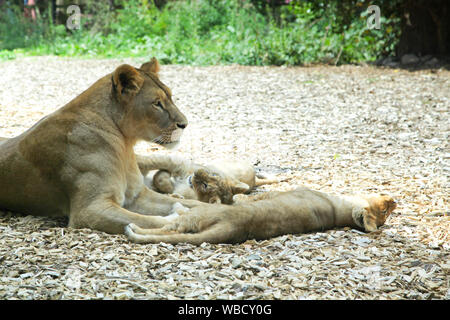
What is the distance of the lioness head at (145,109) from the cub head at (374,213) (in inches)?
60.1

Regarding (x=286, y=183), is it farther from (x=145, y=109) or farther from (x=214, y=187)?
(x=145, y=109)

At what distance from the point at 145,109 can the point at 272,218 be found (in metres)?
1.25

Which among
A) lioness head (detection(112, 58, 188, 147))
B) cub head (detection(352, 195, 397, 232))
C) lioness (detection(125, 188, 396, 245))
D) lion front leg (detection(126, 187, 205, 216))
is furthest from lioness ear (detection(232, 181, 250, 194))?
cub head (detection(352, 195, 397, 232))

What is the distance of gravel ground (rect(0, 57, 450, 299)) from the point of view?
3.07 metres

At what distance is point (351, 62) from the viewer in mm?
12727

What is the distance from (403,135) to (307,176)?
7.50 ft

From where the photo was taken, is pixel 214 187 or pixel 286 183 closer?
pixel 214 187

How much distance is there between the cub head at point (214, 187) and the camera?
4.67 m

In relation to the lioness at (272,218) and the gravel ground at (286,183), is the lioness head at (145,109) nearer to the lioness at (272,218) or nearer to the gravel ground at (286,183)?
the lioness at (272,218)

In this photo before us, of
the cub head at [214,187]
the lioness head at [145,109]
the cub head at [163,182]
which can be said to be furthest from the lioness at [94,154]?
the cub head at [163,182]

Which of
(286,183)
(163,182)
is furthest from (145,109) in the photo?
(286,183)

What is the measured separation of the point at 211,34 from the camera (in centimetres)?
1609

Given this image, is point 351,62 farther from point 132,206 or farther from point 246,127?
point 132,206
